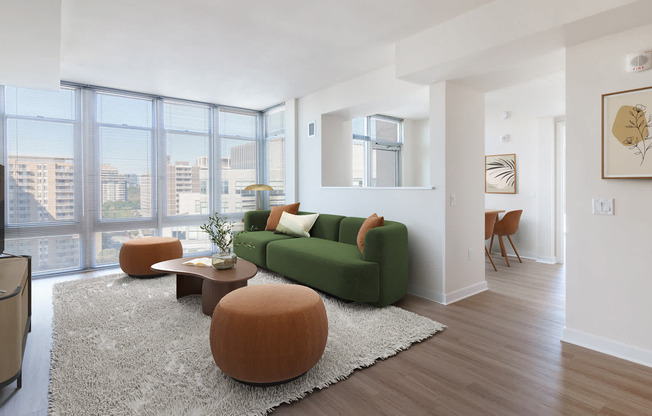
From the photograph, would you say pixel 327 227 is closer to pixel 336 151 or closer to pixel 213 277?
pixel 336 151

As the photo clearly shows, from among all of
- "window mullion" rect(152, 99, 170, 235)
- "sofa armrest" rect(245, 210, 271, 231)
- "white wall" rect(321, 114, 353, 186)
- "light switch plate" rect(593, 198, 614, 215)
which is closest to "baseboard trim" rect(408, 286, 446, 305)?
"light switch plate" rect(593, 198, 614, 215)

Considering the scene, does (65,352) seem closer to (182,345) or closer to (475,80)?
(182,345)

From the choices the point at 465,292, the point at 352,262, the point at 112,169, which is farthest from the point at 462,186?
the point at 112,169

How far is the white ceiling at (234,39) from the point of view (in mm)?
2832

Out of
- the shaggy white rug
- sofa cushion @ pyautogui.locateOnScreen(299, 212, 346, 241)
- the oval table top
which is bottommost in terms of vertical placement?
the shaggy white rug

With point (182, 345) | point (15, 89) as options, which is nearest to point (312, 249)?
point (182, 345)

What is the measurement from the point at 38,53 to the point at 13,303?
2.37 meters

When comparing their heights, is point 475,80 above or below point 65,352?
above

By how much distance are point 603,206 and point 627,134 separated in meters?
0.50

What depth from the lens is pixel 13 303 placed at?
193 centimetres

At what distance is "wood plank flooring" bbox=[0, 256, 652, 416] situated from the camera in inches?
74.4

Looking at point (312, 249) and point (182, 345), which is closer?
point (182, 345)

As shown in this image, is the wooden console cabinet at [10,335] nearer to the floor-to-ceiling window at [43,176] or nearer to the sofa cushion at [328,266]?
the sofa cushion at [328,266]

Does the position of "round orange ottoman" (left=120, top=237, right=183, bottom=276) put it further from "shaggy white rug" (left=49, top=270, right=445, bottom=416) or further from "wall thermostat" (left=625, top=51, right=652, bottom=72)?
"wall thermostat" (left=625, top=51, right=652, bottom=72)
